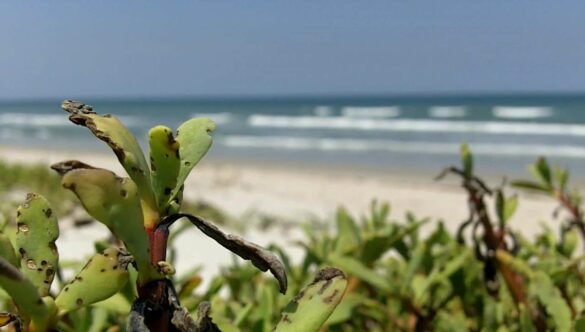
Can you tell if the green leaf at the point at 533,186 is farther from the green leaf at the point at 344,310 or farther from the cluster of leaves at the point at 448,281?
the green leaf at the point at 344,310

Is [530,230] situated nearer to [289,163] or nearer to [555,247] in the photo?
[555,247]

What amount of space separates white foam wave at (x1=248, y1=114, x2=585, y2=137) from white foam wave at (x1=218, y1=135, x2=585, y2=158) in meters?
3.23

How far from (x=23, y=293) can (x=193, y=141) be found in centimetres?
17

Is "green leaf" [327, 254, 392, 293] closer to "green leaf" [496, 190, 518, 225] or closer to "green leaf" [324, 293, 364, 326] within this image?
"green leaf" [324, 293, 364, 326]

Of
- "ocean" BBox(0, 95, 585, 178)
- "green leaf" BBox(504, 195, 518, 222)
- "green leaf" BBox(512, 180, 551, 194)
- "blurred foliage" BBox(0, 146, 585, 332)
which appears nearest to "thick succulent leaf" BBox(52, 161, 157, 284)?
"blurred foliage" BBox(0, 146, 585, 332)

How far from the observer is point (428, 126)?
24.5 metres

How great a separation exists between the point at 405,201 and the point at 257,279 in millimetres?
9394

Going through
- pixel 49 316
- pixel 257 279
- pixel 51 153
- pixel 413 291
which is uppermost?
pixel 49 316

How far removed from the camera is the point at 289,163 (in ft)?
55.5

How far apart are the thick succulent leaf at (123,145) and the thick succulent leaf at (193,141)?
1.7 inches

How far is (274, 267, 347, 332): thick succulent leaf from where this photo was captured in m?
0.47

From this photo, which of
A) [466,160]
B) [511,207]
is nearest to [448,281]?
[511,207]

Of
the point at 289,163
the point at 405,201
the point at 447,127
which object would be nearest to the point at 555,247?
the point at 405,201

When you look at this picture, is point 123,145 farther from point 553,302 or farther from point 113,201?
point 553,302
